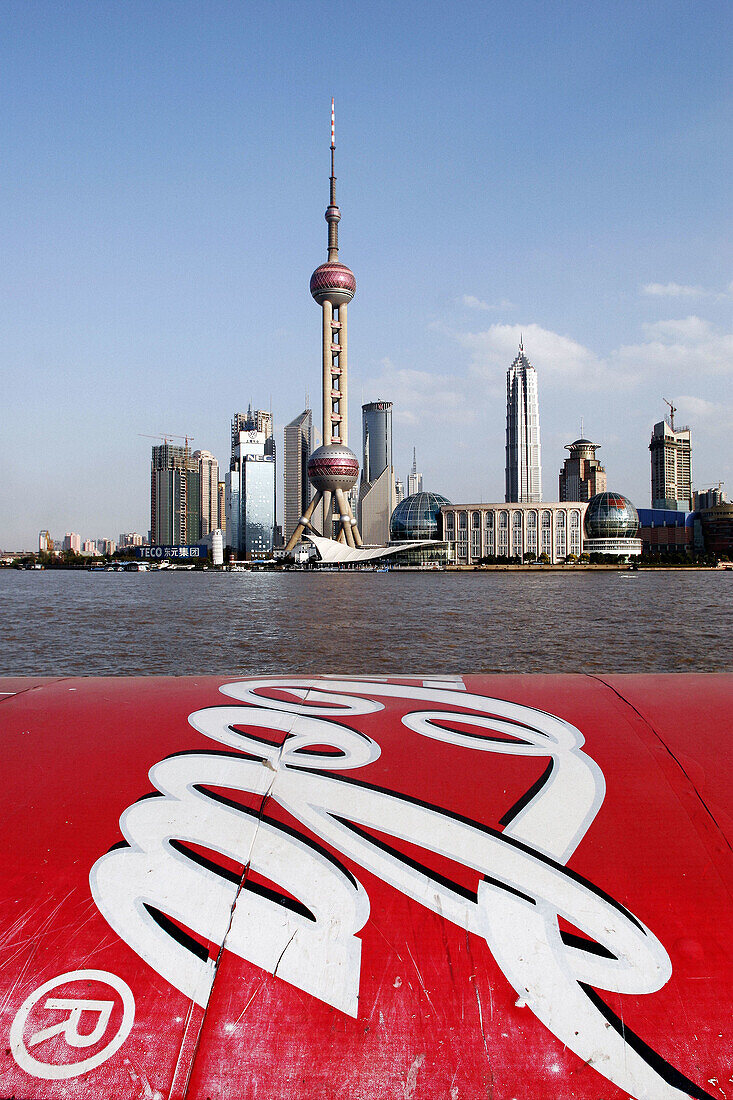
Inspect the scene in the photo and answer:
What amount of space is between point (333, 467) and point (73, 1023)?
152780mm

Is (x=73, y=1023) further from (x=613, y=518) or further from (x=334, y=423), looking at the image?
(x=334, y=423)

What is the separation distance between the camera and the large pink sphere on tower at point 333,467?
154m

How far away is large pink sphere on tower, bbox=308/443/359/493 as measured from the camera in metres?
154

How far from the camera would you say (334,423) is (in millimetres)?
161750

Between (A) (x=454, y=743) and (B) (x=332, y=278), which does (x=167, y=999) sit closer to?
(A) (x=454, y=743)

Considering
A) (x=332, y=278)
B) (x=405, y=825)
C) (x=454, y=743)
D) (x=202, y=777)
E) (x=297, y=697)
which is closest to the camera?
(x=405, y=825)

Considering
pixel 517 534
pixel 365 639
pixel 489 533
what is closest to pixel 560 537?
pixel 517 534

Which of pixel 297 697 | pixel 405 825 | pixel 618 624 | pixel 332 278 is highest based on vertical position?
pixel 332 278

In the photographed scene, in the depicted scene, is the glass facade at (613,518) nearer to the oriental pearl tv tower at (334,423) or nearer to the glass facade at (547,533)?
the glass facade at (547,533)

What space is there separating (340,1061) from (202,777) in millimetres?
1471

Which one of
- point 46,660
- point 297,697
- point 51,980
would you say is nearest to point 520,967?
point 51,980

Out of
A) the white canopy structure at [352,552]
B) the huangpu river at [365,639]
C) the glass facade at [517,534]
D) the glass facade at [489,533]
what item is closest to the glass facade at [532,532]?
the glass facade at [517,534]

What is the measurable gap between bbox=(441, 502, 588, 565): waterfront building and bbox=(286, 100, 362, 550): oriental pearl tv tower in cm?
2391

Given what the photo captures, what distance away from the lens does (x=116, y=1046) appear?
2.23 m
